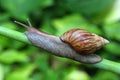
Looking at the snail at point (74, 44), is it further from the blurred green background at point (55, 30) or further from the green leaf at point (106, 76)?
the green leaf at point (106, 76)

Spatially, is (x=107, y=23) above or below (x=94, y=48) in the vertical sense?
above

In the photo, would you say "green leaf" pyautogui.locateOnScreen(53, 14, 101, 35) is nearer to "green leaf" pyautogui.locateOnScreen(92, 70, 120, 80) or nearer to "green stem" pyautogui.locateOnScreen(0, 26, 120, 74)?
"green leaf" pyautogui.locateOnScreen(92, 70, 120, 80)

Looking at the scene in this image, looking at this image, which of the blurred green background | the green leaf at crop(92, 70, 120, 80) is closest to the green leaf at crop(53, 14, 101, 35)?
the blurred green background

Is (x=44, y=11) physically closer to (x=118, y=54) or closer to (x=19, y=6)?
(x=19, y=6)

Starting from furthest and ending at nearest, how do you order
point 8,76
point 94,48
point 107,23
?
point 107,23 → point 8,76 → point 94,48

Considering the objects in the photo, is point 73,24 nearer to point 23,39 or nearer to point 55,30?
point 55,30

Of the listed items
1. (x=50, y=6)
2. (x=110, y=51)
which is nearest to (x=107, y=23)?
(x=110, y=51)
